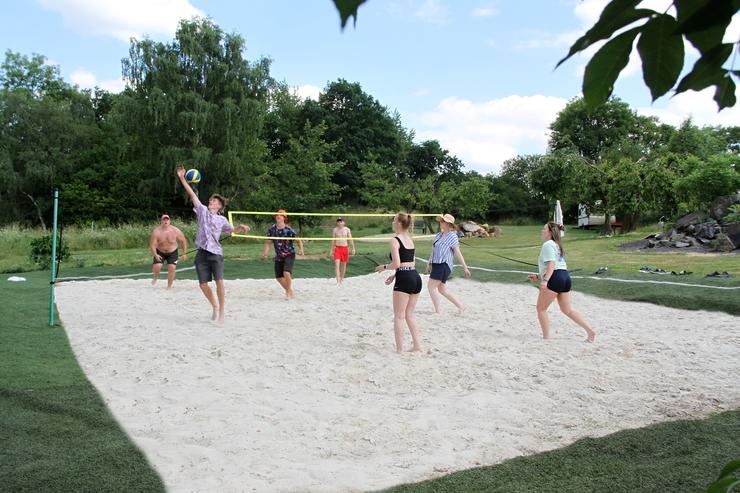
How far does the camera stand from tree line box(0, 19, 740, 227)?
2483 centimetres

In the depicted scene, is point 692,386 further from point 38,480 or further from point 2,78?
point 2,78

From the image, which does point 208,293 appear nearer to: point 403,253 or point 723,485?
point 403,253

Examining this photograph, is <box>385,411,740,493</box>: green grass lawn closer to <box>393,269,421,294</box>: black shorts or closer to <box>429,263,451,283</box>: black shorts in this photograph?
<box>393,269,421,294</box>: black shorts

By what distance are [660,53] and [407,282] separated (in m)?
5.16

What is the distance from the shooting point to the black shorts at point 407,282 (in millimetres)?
5910

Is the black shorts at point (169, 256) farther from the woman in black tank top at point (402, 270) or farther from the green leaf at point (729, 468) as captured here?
the green leaf at point (729, 468)

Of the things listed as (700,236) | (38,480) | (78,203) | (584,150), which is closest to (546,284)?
(38,480)

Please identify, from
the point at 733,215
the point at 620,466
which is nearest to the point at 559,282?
the point at 620,466

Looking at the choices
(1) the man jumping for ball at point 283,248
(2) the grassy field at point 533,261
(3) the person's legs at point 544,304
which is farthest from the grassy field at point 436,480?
(2) the grassy field at point 533,261

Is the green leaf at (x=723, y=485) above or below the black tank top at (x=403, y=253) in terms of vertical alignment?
below

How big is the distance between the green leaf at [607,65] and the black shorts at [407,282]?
5084 mm

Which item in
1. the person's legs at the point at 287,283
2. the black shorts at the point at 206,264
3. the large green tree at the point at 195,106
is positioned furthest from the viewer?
the large green tree at the point at 195,106

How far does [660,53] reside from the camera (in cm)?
78

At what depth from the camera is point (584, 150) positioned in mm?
46781
